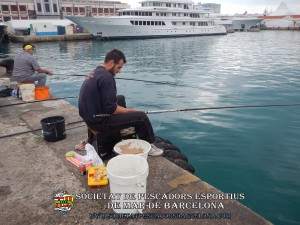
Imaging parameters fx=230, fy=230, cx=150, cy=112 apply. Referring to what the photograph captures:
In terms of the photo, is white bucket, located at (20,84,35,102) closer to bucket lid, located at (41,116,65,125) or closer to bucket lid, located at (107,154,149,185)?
bucket lid, located at (41,116,65,125)

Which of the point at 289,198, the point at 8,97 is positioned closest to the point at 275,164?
the point at 289,198

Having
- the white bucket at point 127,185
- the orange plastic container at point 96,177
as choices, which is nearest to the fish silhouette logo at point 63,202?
the orange plastic container at point 96,177

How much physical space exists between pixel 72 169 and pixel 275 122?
6713 mm

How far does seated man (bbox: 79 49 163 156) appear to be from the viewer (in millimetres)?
3287

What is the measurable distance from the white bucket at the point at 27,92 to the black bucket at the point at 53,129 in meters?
2.62

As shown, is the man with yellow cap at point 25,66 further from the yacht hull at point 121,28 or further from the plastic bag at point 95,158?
the yacht hull at point 121,28

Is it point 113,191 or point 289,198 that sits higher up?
point 113,191

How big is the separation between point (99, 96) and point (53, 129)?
138cm

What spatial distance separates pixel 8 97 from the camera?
7.09m

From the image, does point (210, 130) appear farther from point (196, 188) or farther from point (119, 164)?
point (119, 164)

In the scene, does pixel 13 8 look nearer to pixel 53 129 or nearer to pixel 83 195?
pixel 53 129

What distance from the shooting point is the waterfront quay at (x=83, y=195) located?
2592 millimetres

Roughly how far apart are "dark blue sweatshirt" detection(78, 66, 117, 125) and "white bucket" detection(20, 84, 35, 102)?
374 centimetres

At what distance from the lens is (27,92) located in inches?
256
